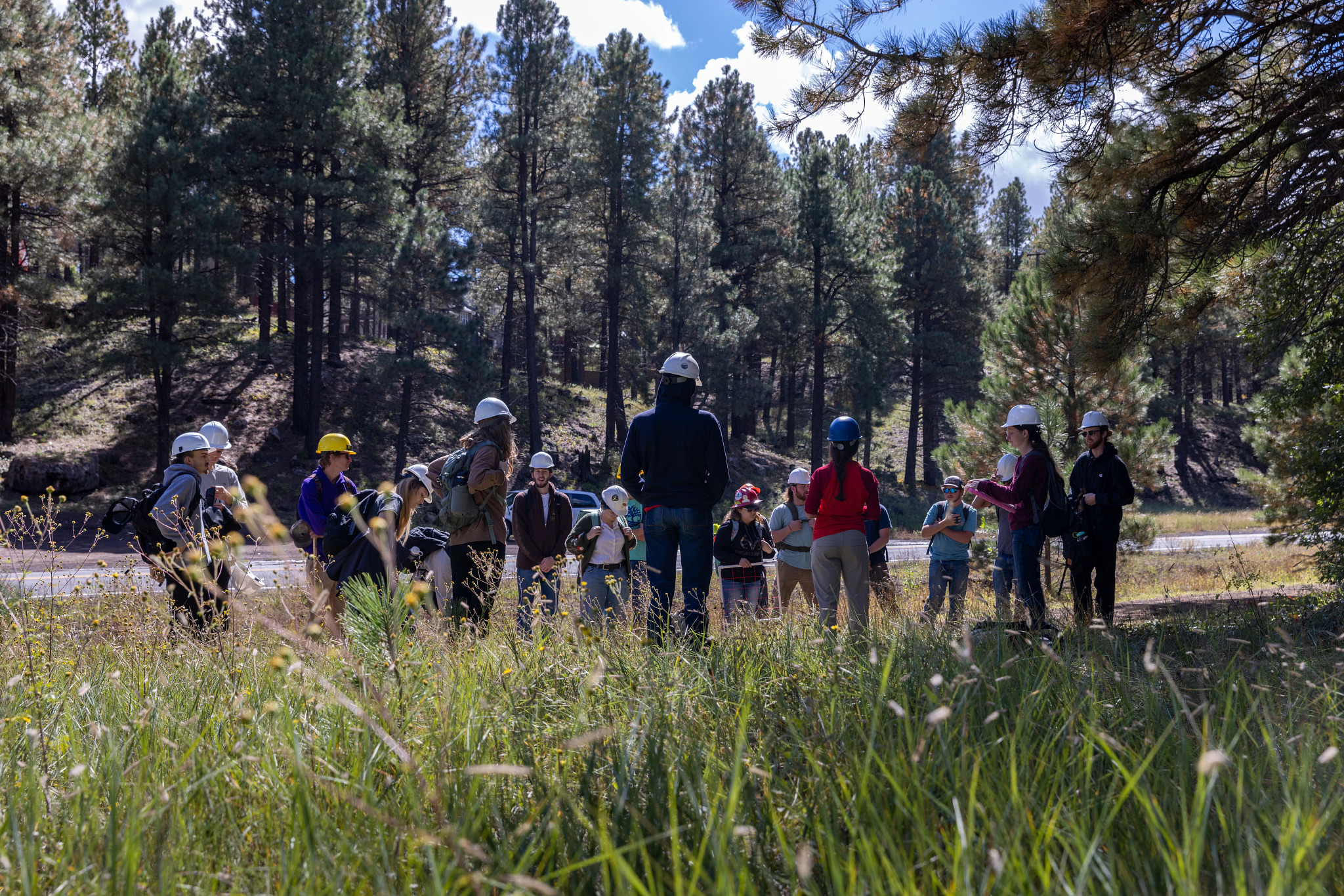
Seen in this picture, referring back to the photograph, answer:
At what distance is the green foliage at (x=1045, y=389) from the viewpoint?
14.6 meters

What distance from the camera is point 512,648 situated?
3.28 meters

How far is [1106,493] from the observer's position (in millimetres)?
7203

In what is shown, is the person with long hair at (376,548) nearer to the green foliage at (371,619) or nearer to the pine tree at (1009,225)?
the green foliage at (371,619)

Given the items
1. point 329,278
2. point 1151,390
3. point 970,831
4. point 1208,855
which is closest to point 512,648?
point 970,831

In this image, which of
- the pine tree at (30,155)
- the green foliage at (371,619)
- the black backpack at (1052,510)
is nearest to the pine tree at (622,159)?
the pine tree at (30,155)

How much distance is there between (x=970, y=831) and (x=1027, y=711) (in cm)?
90

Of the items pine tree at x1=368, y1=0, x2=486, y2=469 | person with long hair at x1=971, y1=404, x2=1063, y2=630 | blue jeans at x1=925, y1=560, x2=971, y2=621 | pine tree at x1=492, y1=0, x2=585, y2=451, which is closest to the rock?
pine tree at x1=368, y1=0, x2=486, y2=469

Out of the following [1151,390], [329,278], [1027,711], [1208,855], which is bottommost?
[1208,855]

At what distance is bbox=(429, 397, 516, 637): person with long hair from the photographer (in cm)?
586

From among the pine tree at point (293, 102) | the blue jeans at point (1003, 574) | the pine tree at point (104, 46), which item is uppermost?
the pine tree at point (104, 46)

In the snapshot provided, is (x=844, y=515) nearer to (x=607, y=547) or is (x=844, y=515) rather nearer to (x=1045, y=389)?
(x=607, y=547)

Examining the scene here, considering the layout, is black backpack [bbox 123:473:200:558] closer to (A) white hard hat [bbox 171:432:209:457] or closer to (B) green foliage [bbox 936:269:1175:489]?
(A) white hard hat [bbox 171:432:209:457]

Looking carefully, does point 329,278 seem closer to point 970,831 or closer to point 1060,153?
point 1060,153

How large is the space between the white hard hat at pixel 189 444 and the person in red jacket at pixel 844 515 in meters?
4.33
